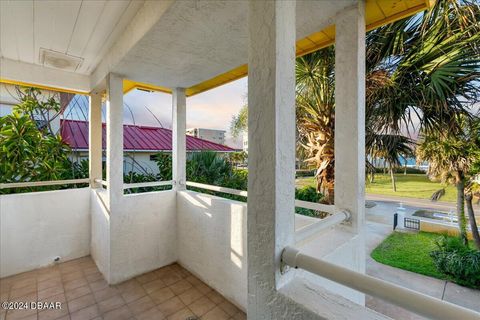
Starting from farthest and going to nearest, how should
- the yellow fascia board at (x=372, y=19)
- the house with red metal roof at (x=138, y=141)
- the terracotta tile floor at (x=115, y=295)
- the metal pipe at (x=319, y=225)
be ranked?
1. the house with red metal roof at (x=138, y=141)
2. the terracotta tile floor at (x=115, y=295)
3. the yellow fascia board at (x=372, y=19)
4. the metal pipe at (x=319, y=225)

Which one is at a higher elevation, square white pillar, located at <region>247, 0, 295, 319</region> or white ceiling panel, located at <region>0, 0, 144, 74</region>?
white ceiling panel, located at <region>0, 0, 144, 74</region>

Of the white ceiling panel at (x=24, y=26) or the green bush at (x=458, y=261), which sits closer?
the green bush at (x=458, y=261)

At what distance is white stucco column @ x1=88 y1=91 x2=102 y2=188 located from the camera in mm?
3930

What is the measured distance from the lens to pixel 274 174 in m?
1.02

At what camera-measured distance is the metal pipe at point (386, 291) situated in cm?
65

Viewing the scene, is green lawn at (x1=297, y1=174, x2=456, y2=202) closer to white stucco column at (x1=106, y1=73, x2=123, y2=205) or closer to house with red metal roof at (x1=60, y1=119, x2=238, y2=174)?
white stucco column at (x1=106, y1=73, x2=123, y2=205)

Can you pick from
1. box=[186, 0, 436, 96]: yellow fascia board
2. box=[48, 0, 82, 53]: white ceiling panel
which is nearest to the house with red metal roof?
box=[48, 0, 82, 53]: white ceiling panel

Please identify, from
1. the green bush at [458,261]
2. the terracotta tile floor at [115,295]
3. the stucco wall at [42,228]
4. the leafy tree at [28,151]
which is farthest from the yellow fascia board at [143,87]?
the green bush at [458,261]

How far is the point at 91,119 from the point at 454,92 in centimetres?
484

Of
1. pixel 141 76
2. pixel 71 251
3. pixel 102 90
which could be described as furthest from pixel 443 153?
pixel 71 251

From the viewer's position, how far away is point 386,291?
75cm

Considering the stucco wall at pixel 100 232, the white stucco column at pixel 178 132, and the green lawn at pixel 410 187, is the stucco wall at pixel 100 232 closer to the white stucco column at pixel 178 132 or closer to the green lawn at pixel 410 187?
the white stucco column at pixel 178 132

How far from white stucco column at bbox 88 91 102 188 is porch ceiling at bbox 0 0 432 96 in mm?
858

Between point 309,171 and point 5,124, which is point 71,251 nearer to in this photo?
point 5,124
